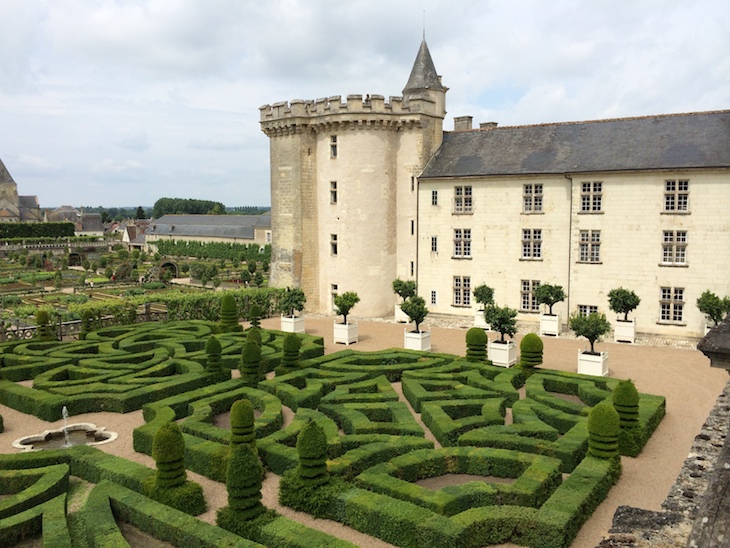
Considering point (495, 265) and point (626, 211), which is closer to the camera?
point (626, 211)

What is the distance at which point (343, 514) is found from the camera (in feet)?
40.7

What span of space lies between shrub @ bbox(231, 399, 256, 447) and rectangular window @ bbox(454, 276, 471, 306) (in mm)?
23671

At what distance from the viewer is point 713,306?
27.2 metres

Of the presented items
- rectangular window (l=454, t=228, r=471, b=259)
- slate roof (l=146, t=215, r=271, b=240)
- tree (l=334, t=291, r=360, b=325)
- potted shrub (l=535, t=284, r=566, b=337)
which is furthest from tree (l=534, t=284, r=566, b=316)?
slate roof (l=146, t=215, r=271, b=240)

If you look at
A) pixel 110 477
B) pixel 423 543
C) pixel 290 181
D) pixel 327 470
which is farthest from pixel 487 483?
pixel 290 181

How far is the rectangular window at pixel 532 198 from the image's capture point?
33281 millimetres

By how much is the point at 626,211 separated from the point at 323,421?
2150cm

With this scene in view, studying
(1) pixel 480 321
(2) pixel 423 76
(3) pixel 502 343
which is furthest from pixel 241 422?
(2) pixel 423 76

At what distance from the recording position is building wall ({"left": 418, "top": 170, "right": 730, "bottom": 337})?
29.1 metres

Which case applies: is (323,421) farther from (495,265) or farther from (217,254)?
(217,254)

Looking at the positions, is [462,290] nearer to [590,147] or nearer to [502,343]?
[590,147]

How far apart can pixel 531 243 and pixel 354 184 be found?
11.2 metres

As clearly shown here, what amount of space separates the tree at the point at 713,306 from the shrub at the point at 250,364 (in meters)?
20.3

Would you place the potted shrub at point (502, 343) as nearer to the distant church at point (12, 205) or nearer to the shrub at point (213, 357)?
the shrub at point (213, 357)
